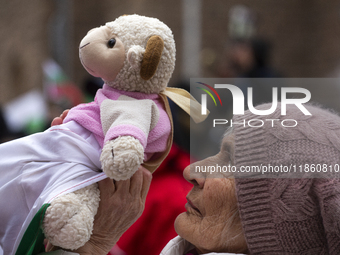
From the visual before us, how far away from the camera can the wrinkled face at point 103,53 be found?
1.06 metres

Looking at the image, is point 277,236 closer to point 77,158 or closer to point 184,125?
point 77,158

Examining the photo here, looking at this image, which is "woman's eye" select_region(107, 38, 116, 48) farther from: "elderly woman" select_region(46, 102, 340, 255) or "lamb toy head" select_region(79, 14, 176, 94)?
"elderly woman" select_region(46, 102, 340, 255)

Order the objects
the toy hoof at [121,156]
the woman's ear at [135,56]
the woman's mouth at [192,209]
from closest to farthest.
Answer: the toy hoof at [121,156]
the woman's ear at [135,56]
the woman's mouth at [192,209]

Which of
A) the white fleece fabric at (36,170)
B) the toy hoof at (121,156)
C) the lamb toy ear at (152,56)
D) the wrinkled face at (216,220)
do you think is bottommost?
the wrinkled face at (216,220)

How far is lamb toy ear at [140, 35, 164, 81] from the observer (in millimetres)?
1056

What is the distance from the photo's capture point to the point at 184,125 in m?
2.09

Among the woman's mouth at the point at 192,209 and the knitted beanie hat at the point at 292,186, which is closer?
the knitted beanie hat at the point at 292,186

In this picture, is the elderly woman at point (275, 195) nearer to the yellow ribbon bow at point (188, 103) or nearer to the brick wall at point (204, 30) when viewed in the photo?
the yellow ribbon bow at point (188, 103)

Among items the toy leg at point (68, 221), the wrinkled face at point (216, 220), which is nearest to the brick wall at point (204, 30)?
the wrinkled face at point (216, 220)

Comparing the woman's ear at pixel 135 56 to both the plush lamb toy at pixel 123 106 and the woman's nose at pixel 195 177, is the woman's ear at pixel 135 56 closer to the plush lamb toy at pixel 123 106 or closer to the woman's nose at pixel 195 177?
the plush lamb toy at pixel 123 106

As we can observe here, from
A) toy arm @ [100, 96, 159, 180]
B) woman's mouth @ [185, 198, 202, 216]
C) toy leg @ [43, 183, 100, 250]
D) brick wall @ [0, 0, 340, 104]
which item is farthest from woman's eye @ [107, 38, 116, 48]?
brick wall @ [0, 0, 340, 104]

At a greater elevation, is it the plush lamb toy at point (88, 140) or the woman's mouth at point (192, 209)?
the plush lamb toy at point (88, 140)

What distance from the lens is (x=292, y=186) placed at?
1.01 m

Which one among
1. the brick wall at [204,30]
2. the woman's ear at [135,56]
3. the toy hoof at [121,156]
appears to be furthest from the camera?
the brick wall at [204,30]
